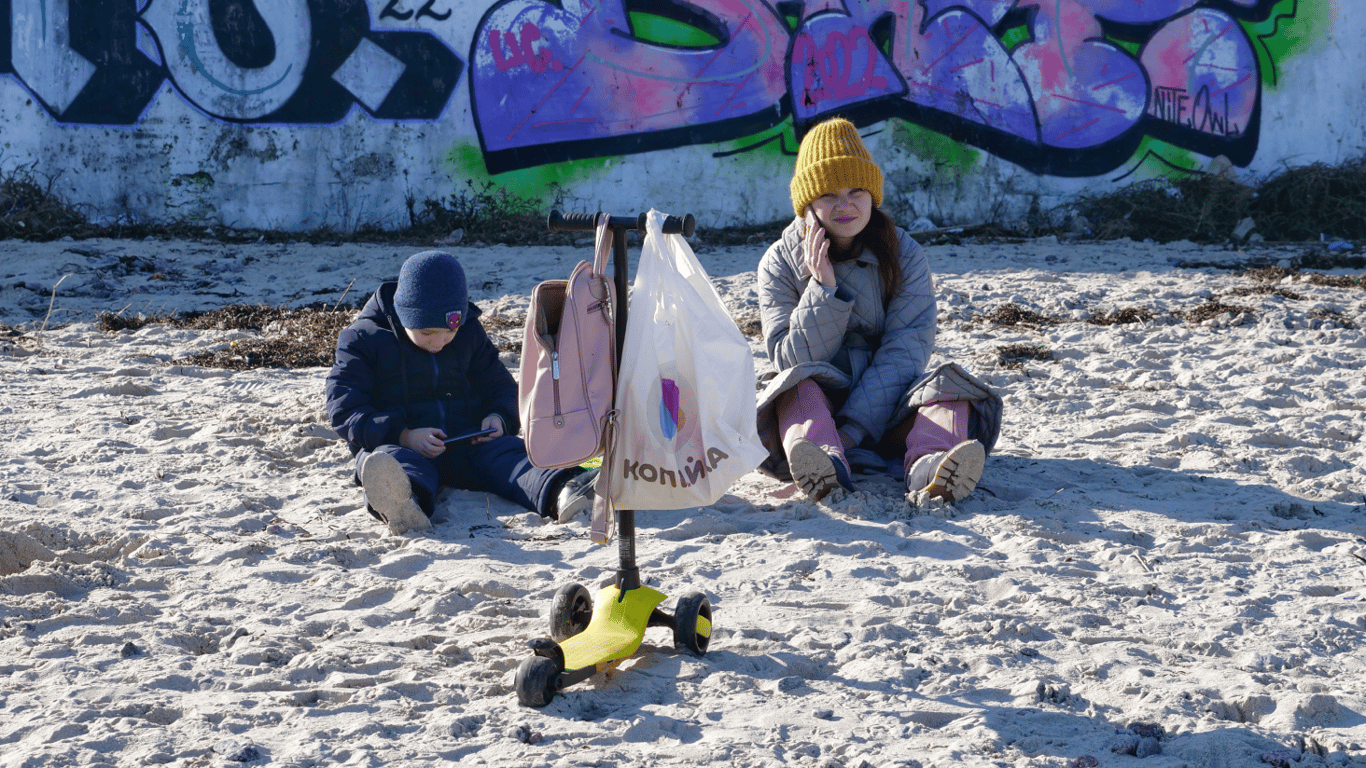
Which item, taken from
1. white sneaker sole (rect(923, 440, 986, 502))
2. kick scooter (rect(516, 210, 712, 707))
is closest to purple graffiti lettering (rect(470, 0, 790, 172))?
white sneaker sole (rect(923, 440, 986, 502))

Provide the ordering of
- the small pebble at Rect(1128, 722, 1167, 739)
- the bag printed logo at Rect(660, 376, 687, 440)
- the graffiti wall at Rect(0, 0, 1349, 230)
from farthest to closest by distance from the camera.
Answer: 1. the graffiti wall at Rect(0, 0, 1349, 230)
2. the bag printed logo at Rect(660, 376, 687, 440)
3. the small pebble at Rect(1128, 722, 1167, 739)

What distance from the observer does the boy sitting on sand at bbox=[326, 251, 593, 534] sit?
347 centimetres

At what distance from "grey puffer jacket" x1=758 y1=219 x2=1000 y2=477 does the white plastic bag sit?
50.7 inches

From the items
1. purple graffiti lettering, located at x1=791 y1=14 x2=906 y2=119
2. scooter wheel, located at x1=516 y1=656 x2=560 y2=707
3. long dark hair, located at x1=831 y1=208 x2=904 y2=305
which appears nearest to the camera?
scooter wheel, located at x1=516 y1=656 x2=560 y2=707

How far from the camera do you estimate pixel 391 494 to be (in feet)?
10.7

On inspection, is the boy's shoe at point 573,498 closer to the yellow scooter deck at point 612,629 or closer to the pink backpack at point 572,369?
the yellow scooter deck at point 612,629

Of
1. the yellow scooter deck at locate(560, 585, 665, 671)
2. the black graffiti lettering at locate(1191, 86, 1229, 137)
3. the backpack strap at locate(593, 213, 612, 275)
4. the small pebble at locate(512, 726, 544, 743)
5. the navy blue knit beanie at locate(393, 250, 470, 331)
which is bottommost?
the small pebble at locate(512, 726, 544, 743)

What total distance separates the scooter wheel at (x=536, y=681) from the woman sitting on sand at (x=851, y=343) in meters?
1.38

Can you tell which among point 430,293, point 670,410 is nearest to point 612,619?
point 670,410

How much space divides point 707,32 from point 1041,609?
311 inches

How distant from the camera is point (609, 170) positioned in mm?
9789

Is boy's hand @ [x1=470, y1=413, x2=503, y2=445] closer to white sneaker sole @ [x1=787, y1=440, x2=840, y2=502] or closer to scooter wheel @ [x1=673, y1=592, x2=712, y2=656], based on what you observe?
white sneaker sole @ [x1=787, y1=440, x2=840, y2=502]

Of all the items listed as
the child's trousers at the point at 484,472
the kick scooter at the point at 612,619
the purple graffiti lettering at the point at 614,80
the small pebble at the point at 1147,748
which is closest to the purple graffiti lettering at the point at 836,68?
the purple graffiti lettering at the point at 614,80

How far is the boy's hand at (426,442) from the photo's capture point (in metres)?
3.58
